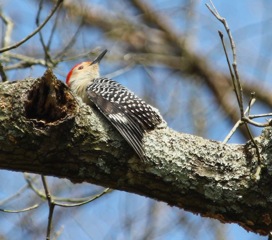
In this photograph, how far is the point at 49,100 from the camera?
2990 mm

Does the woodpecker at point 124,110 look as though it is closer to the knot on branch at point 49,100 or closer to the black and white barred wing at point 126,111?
the black and white barred wing at point 126,111

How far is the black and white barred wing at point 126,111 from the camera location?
3.24 meters

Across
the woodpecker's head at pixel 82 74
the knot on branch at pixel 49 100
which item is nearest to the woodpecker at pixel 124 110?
the woodpecker's head at pixel 82 74

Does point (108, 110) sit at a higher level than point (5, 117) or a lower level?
higher

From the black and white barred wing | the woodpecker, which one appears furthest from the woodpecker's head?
the black and white barred wing

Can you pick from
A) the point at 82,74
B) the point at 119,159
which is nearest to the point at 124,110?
the point at 119,159

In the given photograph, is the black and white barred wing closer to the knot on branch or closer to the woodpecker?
the woodpecker

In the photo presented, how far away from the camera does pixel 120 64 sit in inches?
325

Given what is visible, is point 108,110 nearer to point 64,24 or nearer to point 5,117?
point 5,117

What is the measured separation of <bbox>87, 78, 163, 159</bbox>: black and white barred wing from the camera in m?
3.24

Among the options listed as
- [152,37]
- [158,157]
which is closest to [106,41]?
[152,37]

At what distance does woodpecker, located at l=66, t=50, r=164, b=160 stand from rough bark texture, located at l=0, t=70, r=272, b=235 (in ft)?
0.22

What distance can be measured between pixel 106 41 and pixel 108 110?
16.8 feet

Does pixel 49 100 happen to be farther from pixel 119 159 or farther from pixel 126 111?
pixel 126 111
